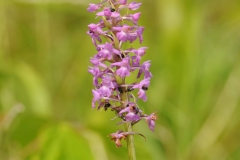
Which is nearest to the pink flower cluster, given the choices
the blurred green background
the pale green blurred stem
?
the pale green blurred stem

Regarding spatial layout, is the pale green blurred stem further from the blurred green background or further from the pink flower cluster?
the blurred green background

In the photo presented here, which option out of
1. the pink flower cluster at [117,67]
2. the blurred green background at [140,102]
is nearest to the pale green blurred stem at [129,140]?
the pink flower cluster at [117,67]

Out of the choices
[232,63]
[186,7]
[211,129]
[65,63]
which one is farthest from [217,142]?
[65,63]

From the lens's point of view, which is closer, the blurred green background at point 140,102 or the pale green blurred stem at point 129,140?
the pale green blurred stem at point 129,140

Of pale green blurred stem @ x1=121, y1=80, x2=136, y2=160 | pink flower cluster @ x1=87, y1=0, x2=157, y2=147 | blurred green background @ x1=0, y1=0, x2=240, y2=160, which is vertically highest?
pink flower cluster @ x1=87, y1=0, x2=157, y2=147

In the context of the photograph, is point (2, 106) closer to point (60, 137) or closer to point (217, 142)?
point (60, 137)

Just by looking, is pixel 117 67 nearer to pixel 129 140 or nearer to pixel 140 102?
pixel 129 140

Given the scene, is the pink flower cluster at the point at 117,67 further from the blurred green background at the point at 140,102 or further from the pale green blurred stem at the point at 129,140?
the blurred green background at the point at 140,102

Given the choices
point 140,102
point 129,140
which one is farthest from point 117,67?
point 140,102

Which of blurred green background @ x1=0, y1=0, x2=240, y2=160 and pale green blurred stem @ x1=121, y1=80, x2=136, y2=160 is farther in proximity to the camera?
blurred green background @ x1=0, y1=0, x2=240, y2=160

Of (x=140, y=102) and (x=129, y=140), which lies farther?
(x=140, y=102)
